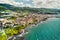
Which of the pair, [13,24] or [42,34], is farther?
[13,24]

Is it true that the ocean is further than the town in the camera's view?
Yes

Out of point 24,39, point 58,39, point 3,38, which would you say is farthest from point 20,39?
point 58,39

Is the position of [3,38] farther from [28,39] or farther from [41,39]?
[41,39]

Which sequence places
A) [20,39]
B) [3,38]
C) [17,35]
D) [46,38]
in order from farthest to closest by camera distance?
[46,38] → [17,35] → [20,39] → [3,38]

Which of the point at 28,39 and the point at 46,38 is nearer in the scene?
the point at 28,39

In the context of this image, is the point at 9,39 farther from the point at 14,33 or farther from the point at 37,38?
the point at 37,38

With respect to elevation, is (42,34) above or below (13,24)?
below

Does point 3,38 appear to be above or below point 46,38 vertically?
above

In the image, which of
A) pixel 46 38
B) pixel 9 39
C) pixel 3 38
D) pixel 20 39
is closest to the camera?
pixel 3 38

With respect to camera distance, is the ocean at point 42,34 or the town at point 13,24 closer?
the town at point 13,24
